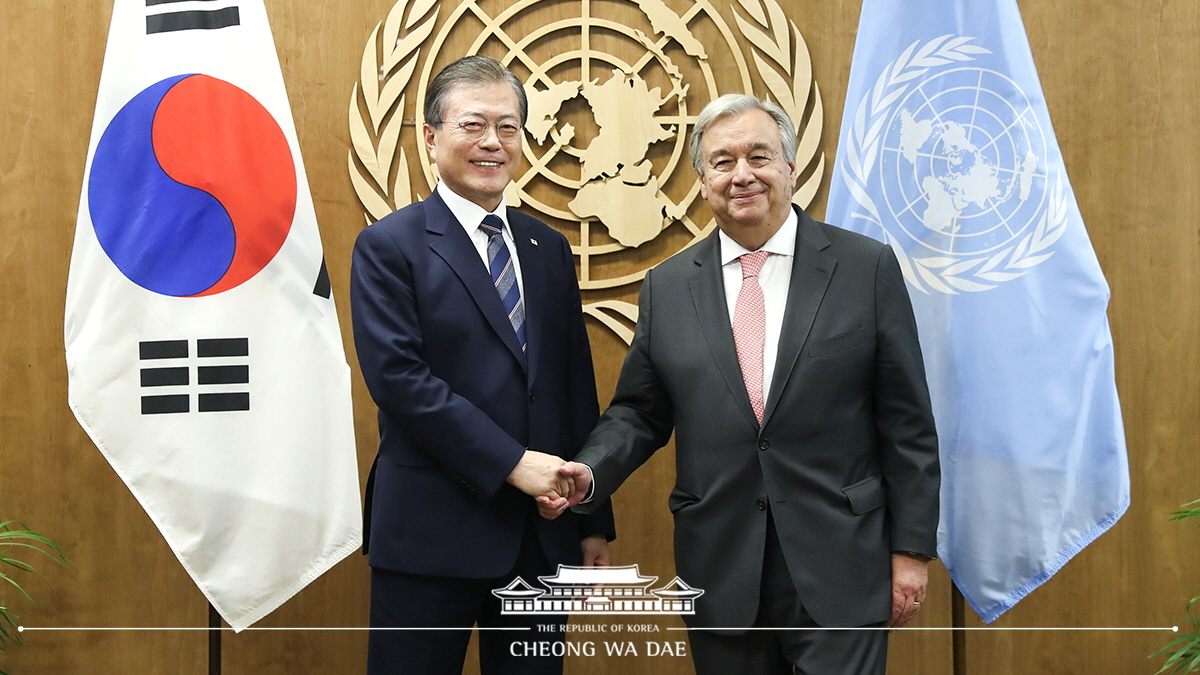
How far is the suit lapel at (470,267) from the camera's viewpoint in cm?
162

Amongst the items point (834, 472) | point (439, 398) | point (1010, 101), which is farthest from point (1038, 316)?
point (439, 398)

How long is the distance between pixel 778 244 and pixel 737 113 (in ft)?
0.83

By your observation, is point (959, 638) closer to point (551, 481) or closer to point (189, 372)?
point (551, 481)

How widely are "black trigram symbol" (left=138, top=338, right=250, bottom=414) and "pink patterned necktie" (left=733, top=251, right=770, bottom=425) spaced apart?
1139 mm

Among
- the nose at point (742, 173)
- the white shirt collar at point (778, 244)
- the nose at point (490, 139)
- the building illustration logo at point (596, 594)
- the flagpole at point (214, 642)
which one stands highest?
the nose at point (490, 139)

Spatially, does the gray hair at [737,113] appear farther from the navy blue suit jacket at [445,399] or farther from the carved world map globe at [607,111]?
the carved world map globe at [607,111]

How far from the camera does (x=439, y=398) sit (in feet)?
5.06

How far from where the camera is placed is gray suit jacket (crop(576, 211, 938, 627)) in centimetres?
147

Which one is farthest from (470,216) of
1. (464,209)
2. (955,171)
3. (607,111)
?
(955,171)

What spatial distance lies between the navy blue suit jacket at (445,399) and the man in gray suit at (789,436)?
13 cm

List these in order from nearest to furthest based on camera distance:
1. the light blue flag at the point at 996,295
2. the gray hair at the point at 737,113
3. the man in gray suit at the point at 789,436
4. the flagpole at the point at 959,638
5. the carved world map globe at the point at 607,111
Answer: the man in gray suit at the point at 789,436 → the gray hair at the point at 737,113 → the light blue flag at the point at 996,295 → the flagpole at the point at 959,638 → the carved world map globe at the point at 607,111

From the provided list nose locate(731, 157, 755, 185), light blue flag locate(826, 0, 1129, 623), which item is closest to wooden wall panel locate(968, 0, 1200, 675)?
light blue flag locate(826, 0, 1129, 623)

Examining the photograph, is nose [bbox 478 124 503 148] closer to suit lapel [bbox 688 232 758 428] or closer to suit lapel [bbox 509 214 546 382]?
suit lapel [bbox 509 214 546 382]

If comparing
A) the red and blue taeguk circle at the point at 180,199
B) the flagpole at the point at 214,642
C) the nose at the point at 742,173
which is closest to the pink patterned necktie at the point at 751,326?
the nose at the point at 742,173
